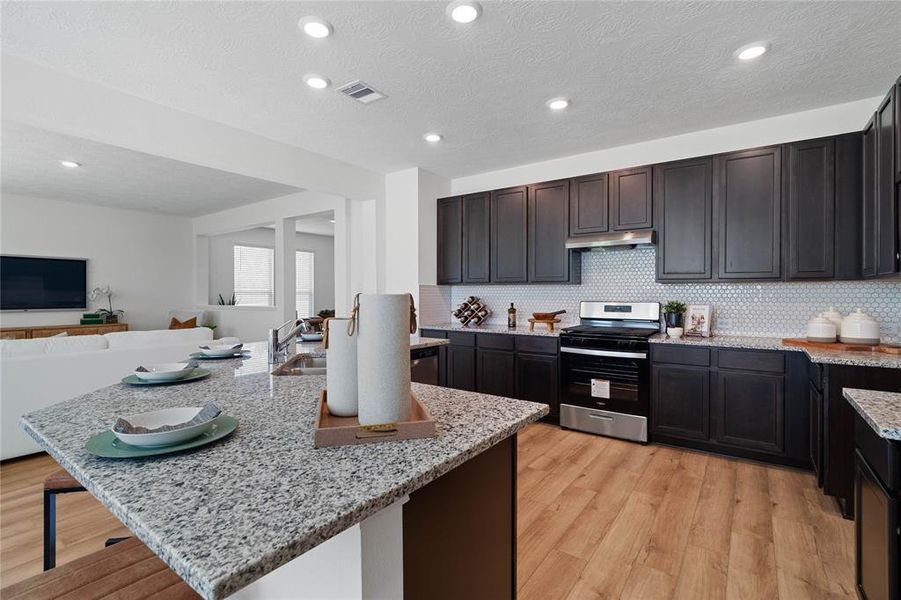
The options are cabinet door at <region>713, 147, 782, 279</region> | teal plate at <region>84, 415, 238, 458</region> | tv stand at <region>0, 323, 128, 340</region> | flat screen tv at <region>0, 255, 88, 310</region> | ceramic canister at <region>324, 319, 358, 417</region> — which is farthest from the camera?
flat screen tv at <region>0, 255, 88, 310</region>

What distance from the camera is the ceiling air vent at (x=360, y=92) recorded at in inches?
112

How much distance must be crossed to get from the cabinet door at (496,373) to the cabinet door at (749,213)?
1.98 meters

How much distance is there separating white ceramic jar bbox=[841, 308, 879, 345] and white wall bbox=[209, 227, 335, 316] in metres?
7.94

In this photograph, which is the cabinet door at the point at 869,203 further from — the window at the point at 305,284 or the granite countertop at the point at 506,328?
the window at the point at 305,284

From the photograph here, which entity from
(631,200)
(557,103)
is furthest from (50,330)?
(631,200)

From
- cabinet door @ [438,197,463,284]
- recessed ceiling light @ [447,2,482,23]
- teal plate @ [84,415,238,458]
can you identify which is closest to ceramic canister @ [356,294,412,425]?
teal plate @ [84,415,238,458]

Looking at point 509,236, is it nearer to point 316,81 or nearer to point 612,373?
point 612,373

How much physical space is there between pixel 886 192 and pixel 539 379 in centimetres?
270

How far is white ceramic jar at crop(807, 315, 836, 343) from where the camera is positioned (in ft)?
9.77

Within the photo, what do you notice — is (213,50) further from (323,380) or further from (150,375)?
(323,380)

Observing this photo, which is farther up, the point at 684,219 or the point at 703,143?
the point at 703,143

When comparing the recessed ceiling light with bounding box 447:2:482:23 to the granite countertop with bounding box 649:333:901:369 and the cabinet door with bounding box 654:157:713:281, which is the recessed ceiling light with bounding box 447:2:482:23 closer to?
the cabinet door with bounding box 654:157:713:281

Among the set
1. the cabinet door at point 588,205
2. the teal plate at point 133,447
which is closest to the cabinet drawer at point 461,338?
the cabinet door at point 588,205

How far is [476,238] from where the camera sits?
15.9 feet
